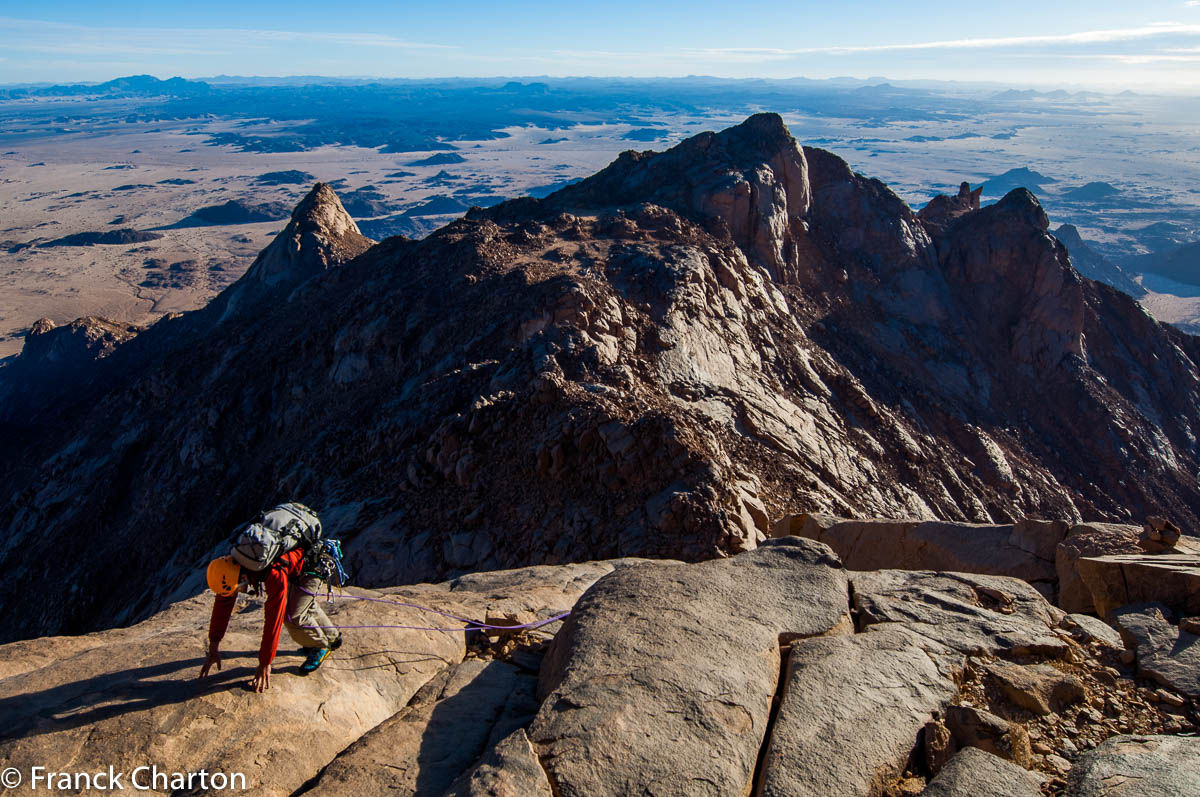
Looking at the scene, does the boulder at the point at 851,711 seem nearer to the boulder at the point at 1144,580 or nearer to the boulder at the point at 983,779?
the boulder at the point at 983,779

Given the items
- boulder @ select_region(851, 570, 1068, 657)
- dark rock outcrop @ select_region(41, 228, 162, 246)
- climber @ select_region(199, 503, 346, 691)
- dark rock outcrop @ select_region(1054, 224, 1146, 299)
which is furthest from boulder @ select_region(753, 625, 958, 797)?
dark rock outcrop @ select_region(41, 228, 162, 246)

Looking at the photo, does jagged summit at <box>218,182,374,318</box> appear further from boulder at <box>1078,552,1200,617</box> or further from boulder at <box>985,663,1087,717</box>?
boulder at <box>985,663,1087,717</box>

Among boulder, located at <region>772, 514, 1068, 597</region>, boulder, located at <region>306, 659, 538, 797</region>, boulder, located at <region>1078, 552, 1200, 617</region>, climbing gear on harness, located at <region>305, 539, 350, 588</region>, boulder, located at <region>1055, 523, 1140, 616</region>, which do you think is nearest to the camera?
boulder, located at <region>306, 659, 538, 797</region>

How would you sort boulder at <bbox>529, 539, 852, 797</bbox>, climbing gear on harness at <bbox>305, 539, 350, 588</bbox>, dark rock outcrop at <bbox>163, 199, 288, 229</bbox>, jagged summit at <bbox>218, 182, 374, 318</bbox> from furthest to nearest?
1. dark rock outcrop at <bbox>163, 199, 288, 229</bbox>
2. jagged summit at <bbox>218, 182, 374, 318</bbox>
3. climbing gear on harness at <bbox>305, 539, 350, 588</bbox>
4. boulder at <bbox>529, 539, 852, 797</bbox>

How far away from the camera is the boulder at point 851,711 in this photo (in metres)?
4.30

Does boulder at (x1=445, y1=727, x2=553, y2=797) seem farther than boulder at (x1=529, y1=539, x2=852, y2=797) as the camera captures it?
No

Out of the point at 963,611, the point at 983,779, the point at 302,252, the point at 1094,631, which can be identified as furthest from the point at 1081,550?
the point at 302,252

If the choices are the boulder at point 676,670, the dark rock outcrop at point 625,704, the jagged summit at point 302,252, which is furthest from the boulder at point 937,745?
the jagged summit at point 302,252

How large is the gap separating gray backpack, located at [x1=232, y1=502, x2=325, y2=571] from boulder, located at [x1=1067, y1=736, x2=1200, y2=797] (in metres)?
5.59

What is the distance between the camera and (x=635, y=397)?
42.2 feet

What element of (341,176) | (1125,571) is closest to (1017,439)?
(1125,571)

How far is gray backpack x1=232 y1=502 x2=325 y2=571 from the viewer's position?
5043 millimetres

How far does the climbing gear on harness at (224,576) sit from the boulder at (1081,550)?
829 centimetres
